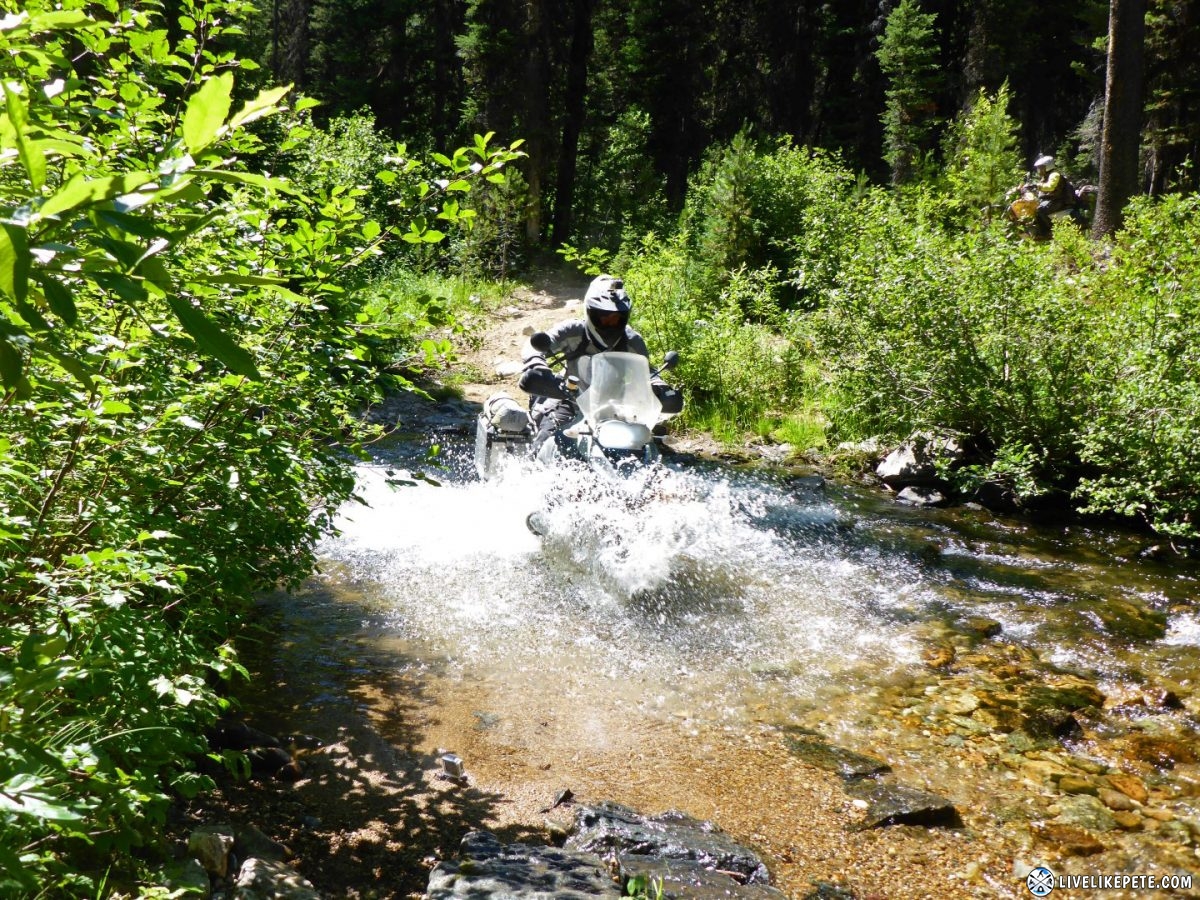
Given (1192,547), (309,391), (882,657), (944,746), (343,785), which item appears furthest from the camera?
(1192,547)

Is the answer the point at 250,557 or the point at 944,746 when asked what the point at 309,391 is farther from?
the point at 944,746

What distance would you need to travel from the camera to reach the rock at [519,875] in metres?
2.63

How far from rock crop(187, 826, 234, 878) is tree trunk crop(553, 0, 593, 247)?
73.8ft

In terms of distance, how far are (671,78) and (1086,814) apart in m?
25.5

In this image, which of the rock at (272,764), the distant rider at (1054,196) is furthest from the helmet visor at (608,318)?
the distant rider at (1054,196)

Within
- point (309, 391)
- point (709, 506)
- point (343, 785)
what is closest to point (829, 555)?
point (709, 506)

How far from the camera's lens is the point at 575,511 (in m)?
6.54

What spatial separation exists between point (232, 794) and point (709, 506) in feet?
18.7

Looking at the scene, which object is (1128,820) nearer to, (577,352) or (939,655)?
(939,655)

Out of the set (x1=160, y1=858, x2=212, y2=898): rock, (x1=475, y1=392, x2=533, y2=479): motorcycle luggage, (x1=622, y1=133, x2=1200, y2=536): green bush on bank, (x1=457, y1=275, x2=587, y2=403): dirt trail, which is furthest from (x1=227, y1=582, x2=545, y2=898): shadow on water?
(x1=457, y1=275, x2=587, y2=403): dirt trail

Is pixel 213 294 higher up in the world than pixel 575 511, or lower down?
higher up

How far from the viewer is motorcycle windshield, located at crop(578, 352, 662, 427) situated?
6.83 m

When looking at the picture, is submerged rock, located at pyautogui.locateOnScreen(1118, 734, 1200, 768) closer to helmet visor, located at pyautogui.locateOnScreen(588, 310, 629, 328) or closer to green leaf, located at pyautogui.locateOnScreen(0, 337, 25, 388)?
helmet visor, located at pyautogui.locateOnScreen(588, 310, 629, 328)

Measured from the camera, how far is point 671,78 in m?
25.5
